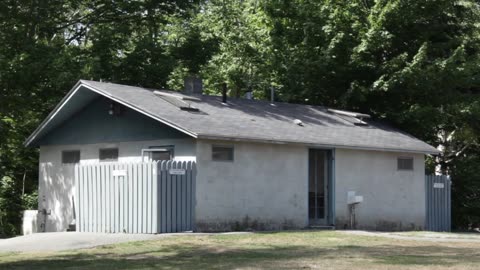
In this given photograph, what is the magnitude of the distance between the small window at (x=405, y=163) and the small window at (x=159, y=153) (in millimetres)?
8537

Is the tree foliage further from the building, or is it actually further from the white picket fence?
the white picket fence

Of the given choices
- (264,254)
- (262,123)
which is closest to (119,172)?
(262,123)

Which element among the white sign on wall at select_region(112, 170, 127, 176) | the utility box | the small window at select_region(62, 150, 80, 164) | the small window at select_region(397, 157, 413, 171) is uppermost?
the small window at select_region(62, 150, 80, 164)

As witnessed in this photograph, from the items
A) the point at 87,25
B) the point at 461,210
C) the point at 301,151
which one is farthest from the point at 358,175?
the point at 87,25

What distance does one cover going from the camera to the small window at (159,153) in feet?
70.6

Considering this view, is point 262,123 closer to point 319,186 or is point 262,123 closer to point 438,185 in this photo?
point 319,186

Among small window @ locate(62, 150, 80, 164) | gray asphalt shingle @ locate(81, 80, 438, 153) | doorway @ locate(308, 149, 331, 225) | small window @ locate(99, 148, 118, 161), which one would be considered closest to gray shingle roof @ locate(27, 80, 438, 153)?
gray asphalt shingle @ locate(81, 80, 438, 153)

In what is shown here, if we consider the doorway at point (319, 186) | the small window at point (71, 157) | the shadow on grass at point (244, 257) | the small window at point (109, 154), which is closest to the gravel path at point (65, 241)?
the shadow on grass at point (244, 257)

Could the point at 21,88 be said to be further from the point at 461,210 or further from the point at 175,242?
the point at 461,210

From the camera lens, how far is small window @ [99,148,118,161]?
23.5 m

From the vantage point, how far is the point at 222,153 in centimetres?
2128

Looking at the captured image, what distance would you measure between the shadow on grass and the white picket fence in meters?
2.85

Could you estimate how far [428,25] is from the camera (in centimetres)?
3177

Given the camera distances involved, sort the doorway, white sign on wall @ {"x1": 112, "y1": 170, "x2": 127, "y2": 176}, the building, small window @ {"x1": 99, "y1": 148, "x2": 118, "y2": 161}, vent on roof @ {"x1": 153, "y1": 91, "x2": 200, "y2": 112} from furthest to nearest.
→ the doorway
small window @ {"x1": 99, "y1": 148, "x2": 118, "y2": 161}
vent on roof @ {"x1": 153, "y1": 91, "x2": 200, "y2": 112}
the building
white sign on wall @ {"x1": 112, "y1": 170, "x2": 127, "y2": 176}
